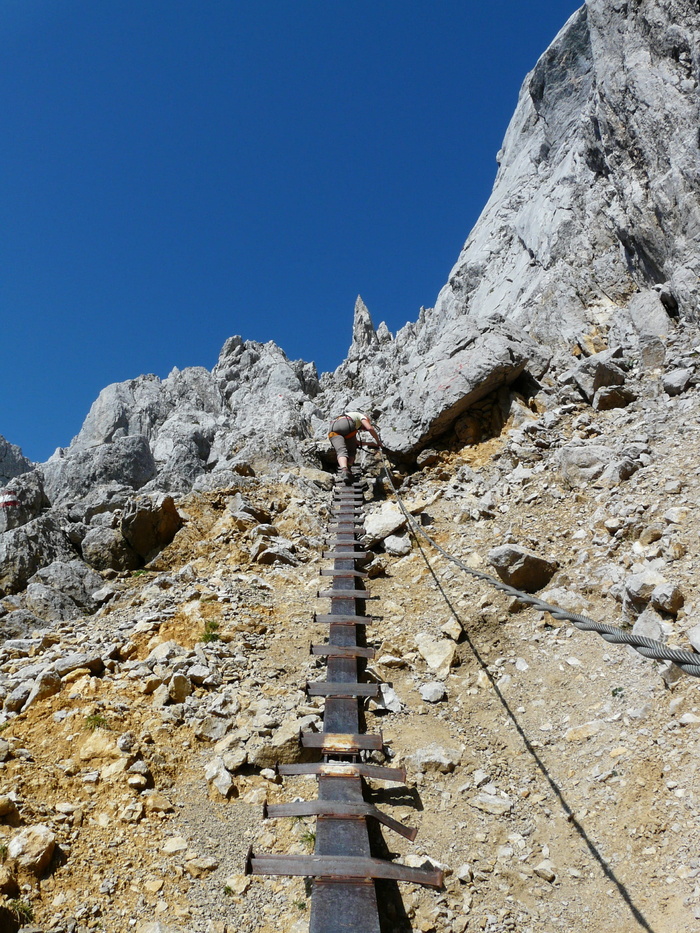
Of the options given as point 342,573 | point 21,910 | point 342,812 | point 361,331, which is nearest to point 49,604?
point 342,573

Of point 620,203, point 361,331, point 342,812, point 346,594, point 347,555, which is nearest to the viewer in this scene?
point 342,812

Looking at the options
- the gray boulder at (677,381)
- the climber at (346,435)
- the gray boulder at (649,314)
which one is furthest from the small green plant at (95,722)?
the gray boulder at (649,314)

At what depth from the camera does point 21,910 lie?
143 inches

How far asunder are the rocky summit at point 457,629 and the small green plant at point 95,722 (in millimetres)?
20

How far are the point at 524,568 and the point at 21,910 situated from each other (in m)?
6.36

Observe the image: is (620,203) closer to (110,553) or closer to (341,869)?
(110,553)

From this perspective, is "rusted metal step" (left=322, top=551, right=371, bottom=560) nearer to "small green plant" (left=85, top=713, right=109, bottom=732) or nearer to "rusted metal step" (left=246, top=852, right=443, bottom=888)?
"small green plant" (left=85, top=713, right=109, bottom=732)

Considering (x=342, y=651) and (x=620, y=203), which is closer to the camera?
(x=342, y=651)

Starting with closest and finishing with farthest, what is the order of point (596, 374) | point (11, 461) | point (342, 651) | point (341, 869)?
point (341, 869) < point (342, 651) < point (596, 374) < point (11, 461)

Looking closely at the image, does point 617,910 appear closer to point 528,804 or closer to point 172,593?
point 528,804

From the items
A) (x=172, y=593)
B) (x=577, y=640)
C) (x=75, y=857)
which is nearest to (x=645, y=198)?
(x=577, y=640)

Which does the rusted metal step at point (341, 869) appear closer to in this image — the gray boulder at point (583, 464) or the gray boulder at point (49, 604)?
the gray boulder at point (583, 464)

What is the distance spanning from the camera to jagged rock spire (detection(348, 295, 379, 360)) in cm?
4603

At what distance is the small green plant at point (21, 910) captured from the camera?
11.8 feet
